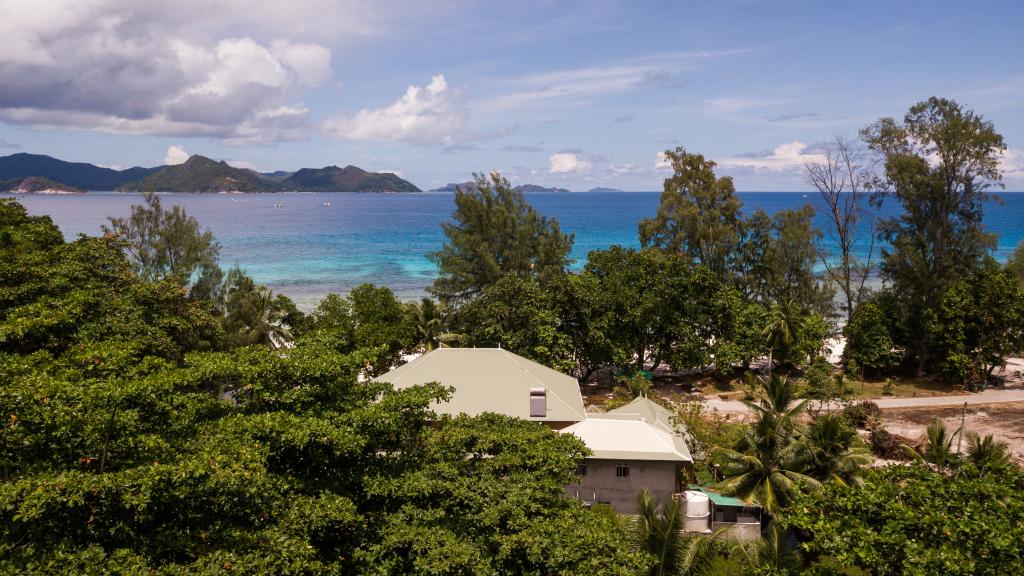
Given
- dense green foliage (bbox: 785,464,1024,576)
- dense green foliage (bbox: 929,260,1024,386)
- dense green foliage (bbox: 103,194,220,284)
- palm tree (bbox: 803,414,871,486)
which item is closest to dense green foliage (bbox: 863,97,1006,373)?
dense green foliage (bbox: 929,260,1024,386)

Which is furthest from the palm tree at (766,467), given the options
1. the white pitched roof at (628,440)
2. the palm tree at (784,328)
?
the palm tree at (784,328)

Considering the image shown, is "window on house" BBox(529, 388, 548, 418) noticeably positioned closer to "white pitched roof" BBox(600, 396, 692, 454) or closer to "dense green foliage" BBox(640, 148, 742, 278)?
"white pitched roof" BBox(600, 396, 692, 454)

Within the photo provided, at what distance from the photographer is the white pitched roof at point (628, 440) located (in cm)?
1720

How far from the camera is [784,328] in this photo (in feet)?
103

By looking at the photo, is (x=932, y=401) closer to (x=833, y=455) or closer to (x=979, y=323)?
(x=979, y=323)

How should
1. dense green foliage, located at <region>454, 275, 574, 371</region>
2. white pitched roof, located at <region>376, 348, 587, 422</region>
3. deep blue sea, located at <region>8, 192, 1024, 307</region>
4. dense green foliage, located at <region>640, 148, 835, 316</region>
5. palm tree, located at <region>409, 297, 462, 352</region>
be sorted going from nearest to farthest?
white pitched roof, located at <region>376, 348, 587, 422</region>
dense green foliage, located at <region>454, 275, 574, 371</region>
palm tree, located at <region>409, 297, 462, 352</region>
dense green foliage, located at <region>640, 148, 835, 316</region>
deep blue sea, located at <region>8, 192, 1024, 307</region>

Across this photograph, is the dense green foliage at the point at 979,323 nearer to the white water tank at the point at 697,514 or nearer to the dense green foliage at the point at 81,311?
the white water tank at the point at 697,514

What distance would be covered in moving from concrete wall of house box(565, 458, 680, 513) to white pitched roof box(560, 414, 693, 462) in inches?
16.9

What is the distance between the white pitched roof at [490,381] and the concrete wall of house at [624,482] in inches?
133

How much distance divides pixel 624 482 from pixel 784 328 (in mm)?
17979

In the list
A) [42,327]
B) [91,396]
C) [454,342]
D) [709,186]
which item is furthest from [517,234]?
[91,396]

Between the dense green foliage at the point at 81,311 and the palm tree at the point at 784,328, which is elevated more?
the dense green foliage at the point at 81,311

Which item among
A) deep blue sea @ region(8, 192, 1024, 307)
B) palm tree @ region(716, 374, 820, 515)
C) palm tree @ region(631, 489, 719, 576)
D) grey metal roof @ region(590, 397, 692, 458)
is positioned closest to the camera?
palm tree @ region(631, 489, 719, 576)

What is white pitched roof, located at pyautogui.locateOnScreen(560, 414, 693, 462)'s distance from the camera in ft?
56.4
